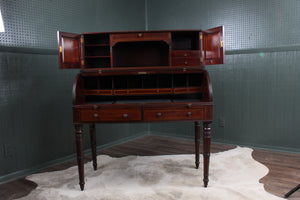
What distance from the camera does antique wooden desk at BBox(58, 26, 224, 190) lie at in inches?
93.7

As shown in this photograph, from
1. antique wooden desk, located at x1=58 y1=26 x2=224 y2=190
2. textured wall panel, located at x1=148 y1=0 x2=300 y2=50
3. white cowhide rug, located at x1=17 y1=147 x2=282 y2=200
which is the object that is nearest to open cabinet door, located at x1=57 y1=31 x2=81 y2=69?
antique wooden desk, located at x1=58 y1=26 x2=224 y2=190

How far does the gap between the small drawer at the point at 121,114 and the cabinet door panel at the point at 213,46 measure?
0.93 meters

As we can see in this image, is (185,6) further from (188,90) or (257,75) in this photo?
(188,90)

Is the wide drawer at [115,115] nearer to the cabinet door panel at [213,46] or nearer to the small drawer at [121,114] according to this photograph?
the small drawer at [121,114]

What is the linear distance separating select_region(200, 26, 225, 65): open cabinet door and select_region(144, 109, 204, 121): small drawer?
60 cm

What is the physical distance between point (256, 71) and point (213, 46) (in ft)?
4.95

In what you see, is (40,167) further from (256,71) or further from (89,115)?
(256,71)

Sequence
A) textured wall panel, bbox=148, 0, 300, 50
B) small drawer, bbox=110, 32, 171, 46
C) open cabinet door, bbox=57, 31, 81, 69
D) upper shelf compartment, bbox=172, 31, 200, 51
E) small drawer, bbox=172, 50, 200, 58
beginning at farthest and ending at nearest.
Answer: textured wall panel, bbox=148, 0, 300, 50 < upper shelf compartment, bbox=172, 31, 200, 51 < small drawer, bbox=172, 50, 200, 58 < small drawer, bbox=110, 32, 171, 46 < open cabinet door, bbox=57, 31, 81, 69

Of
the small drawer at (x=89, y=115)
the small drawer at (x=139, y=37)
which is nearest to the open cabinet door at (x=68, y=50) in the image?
the small drawer at (x=139, y=37)

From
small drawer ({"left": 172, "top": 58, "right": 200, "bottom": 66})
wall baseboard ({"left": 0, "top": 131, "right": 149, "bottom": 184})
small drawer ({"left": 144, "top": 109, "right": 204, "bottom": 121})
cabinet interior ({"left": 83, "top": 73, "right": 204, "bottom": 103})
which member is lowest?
wall baseboard ({"left": 0, "top": 131, "right": 149, "bottom": 184})

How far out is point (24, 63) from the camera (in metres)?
2.92

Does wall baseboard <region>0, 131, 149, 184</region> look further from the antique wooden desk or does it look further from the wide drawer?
the wide drawer

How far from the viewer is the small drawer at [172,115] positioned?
236 cm

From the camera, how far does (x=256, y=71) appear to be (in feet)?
12.4
